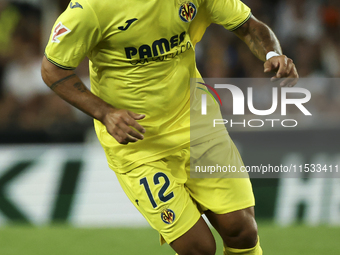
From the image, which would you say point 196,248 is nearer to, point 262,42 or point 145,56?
point 145,56

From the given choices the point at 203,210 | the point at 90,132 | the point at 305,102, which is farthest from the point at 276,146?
the point at 203,210

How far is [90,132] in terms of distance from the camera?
18.3 ft

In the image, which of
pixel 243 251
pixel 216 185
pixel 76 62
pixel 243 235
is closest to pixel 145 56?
pixel 76 62

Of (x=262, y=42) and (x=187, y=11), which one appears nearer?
(x=187, y=11)

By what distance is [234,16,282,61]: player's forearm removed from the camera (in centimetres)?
308

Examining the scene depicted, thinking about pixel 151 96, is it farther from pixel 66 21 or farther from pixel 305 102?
pixel 305 102

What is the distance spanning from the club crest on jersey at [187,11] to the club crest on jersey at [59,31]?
654 mm

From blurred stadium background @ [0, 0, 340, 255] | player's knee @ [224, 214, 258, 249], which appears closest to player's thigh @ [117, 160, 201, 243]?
player's knee @ [224, 214, 258, 249]

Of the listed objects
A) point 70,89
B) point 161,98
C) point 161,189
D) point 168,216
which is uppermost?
point 70,89

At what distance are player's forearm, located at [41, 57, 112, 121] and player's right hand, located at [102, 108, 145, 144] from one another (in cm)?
10

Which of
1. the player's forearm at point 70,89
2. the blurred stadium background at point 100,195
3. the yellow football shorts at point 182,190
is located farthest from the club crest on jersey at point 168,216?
the blurred stadium background at point 100,195

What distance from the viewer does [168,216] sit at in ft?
9.52

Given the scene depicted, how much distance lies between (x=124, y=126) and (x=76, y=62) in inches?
17.9

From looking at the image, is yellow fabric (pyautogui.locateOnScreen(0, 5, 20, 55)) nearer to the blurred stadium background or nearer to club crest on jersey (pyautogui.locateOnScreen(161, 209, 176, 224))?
the blurred stadium background
